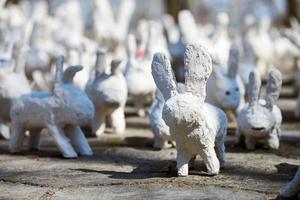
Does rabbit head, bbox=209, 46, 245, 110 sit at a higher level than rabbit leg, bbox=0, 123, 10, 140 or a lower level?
higher

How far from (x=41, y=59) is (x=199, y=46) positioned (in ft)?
10.2

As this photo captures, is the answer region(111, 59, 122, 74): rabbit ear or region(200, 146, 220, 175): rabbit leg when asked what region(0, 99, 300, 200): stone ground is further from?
region(111, 59, 122, 74): rabbit ear

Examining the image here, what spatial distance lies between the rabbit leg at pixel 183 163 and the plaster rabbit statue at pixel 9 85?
1.55m

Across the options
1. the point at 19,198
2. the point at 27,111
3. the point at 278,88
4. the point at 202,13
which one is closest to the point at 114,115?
the point at 27,111

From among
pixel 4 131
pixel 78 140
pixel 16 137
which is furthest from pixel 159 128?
pixel 4 131

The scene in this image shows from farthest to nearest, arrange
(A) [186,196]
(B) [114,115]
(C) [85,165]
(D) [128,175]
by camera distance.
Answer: (B) [114,115] < (C) [85,165] < (D) [128,175] < (A) [186,196]

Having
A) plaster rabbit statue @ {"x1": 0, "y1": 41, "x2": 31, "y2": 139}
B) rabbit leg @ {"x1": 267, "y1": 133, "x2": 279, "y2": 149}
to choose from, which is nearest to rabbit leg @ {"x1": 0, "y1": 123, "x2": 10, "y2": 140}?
plaster rabbit statue @ {"x1": 0, "y1": 41, "x2": 31, "y2": 139}

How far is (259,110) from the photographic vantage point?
3.65 meters

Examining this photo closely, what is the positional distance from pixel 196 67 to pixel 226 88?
61.4 inches

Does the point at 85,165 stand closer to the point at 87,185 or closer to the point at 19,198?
the point at 87,185

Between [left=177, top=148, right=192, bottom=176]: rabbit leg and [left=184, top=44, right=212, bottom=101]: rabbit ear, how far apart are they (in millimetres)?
265

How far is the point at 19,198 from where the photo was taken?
2518 mm

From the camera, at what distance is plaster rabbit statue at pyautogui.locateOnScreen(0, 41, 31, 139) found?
4.11 m

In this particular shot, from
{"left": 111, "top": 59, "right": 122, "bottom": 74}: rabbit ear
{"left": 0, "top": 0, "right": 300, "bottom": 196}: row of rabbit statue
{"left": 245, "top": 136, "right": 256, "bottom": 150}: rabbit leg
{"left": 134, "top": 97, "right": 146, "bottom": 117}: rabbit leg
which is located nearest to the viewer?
{"left": 0, "top": 0, "right": 300, "bottom": 196}: row of rabbit statue
